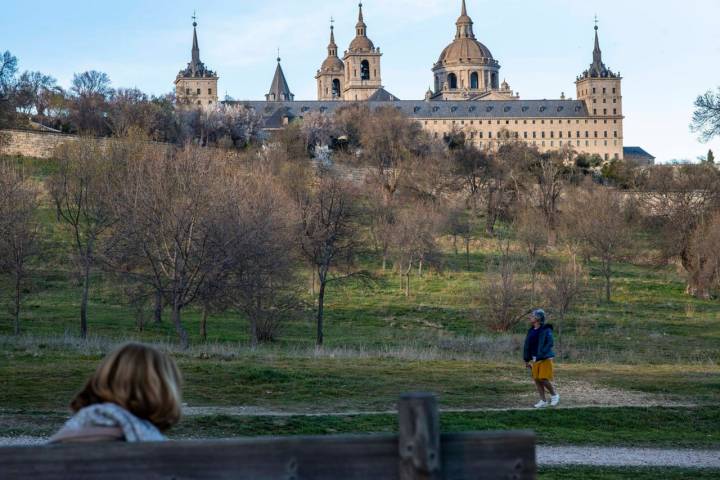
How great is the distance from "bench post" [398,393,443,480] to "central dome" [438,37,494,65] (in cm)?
19233

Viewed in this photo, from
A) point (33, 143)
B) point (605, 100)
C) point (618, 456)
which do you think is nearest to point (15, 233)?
point (618, 456)

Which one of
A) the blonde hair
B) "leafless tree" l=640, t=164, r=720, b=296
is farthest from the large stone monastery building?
the blonde hair

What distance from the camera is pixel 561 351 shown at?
2758cm

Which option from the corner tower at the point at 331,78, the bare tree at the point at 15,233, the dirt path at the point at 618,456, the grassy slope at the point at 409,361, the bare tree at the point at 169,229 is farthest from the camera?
the corner tower at the point at 331,78

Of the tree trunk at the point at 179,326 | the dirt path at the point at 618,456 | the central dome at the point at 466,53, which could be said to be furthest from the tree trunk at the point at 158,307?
the central dome at the point at 466,53

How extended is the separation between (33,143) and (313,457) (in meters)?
70.3

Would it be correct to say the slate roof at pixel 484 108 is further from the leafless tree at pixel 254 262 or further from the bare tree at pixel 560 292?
the leafless tree at pixel 254 262

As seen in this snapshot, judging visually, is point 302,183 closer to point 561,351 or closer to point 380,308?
point 380,308

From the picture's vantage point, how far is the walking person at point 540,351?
14.7 m

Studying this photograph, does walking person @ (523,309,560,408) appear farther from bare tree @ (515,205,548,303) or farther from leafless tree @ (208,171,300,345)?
bare tree @ (515,205,548,303)

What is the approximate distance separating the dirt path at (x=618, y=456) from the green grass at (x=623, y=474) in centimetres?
37

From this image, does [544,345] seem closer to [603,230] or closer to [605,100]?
[603,230]

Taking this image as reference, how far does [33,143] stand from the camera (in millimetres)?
69875

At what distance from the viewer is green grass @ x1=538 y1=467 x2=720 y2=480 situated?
968cm
